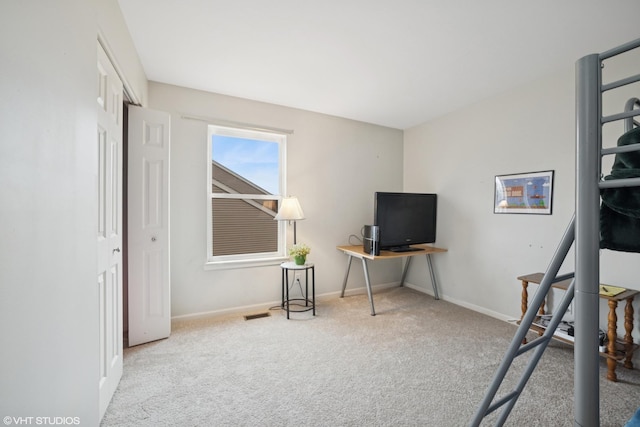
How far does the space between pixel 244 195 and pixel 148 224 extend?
112 centimetres

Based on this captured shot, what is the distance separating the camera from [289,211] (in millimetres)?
3121

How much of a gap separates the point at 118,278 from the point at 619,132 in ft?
13.0

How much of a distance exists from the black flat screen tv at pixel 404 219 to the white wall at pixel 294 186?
63cm

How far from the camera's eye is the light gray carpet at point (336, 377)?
1.58 metres

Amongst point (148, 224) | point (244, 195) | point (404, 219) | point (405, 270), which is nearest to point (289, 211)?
point (244, 195)

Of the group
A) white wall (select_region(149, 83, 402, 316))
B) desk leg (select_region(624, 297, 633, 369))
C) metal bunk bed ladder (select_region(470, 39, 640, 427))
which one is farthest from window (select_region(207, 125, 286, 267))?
desk leg (select_region(624, 297, 633, 369))

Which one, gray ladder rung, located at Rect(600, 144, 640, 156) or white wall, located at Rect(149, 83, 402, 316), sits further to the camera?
white wall, located at Rect(149, 83, 402, 316)

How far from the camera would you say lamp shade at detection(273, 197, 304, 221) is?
311cm

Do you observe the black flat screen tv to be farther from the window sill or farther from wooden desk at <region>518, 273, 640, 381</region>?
wooden desk at <region>518, 273, 640, 381</region>

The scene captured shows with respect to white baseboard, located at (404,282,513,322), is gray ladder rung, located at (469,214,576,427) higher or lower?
higher

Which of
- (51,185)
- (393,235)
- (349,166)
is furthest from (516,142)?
(51,185)

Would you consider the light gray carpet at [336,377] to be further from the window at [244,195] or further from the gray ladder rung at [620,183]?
the gray ladder rung at [620,183]

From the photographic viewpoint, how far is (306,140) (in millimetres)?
3570

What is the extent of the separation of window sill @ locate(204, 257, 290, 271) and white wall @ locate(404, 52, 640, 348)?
214 cm
